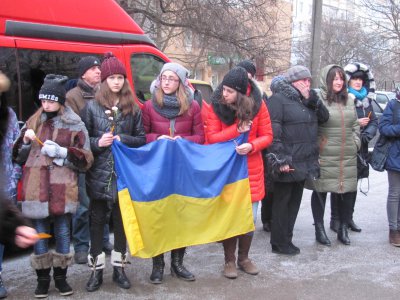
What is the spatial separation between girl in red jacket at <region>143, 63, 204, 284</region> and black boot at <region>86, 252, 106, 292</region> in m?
0.47

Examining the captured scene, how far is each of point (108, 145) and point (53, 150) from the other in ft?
1.46

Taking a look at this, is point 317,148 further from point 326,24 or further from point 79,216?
point 326,24

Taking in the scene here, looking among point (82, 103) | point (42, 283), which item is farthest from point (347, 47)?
point (42, 283)

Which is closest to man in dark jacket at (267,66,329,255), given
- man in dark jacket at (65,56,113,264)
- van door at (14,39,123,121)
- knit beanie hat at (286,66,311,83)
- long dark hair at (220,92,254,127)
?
knit beanie hat at (286,66,311,83)

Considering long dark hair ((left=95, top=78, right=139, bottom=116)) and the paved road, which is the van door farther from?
the paved road

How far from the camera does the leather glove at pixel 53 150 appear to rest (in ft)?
13.1

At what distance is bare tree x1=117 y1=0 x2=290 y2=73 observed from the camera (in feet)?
46.8

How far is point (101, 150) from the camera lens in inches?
167

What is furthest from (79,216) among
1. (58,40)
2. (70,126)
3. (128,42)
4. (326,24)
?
(326,24)

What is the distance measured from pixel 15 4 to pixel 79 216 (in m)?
2.19

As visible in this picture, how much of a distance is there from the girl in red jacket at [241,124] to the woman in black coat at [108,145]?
740mm

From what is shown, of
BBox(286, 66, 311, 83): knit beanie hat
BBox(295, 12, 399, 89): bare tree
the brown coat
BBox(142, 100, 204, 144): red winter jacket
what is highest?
BBox(295, 12, 399, 89): bare tree

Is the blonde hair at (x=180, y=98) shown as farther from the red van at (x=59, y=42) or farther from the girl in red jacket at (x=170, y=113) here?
the red van at (x=59, y=42)

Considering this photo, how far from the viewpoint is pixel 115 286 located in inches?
177
